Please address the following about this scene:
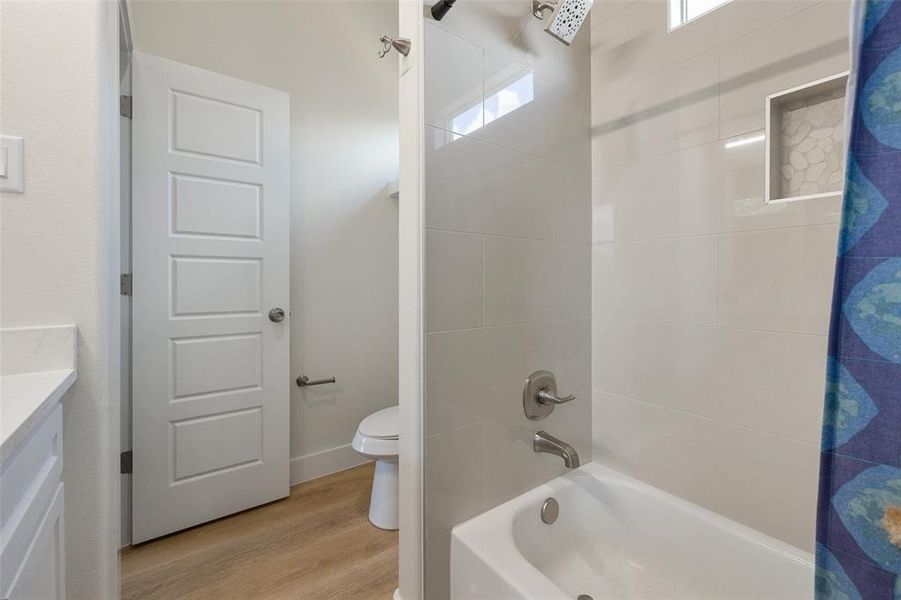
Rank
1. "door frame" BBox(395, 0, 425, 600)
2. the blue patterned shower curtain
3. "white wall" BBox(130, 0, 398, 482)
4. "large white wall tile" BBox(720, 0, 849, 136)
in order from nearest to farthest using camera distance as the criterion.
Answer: the blue patterned shower curtain
"large white wall tile" BBox(720, 0, 849, 136)
"door frame" BBox(395, 0, 425, 600)
"white wall" BBox(130, 0, 398, 482)

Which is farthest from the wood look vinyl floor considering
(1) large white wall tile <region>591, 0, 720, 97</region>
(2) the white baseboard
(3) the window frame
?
(3) the window frame

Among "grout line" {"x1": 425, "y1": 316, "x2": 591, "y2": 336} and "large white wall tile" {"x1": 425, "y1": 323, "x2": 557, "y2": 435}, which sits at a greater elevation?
"grout line" {"x1": 425, "y1": 316, "x2": 591, "y2": 336}

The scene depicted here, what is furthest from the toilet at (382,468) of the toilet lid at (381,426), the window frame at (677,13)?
the window frame at (677,13)

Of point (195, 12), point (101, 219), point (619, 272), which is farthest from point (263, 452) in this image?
point (195, 12)

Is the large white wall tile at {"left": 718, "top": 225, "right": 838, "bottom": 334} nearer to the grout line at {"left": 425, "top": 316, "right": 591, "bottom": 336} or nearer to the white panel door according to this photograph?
the grout line at {"left": 425, "top": 316, "right": 591, "bottom": 336}

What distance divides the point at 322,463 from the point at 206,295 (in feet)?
3.83

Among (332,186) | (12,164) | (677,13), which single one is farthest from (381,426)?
(677,13)

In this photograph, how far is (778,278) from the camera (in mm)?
1104

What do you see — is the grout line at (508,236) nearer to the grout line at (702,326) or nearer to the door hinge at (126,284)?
the grout line at (702,326)

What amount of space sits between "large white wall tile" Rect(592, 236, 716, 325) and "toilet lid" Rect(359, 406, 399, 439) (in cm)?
108

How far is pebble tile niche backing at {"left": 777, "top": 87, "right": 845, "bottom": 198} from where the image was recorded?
3.37 ft

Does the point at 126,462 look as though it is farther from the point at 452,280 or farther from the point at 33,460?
the point at 452,280

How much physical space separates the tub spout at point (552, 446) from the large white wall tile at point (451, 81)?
105 cm

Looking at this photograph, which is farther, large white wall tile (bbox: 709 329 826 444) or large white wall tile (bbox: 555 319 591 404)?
large white wall tile (bbox: 555 319 591 404)
